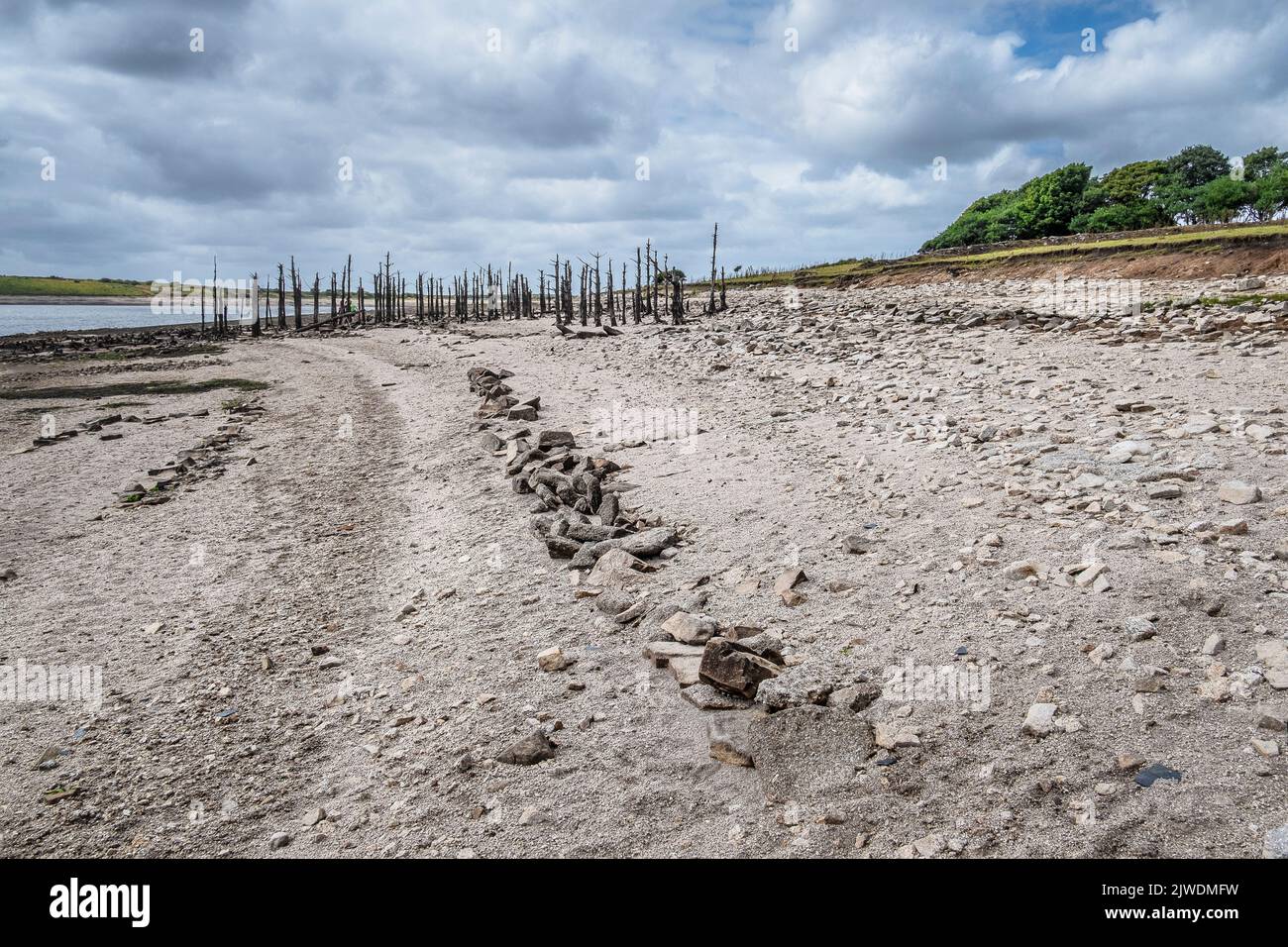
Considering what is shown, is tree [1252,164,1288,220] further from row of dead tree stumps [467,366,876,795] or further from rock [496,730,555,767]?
rock [496,730,555,767]

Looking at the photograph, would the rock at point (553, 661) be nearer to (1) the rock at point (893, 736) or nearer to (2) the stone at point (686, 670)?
(2) the stone at point (686, 670)

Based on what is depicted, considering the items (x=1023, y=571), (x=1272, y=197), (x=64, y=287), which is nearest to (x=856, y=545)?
(x=1023, y=571)

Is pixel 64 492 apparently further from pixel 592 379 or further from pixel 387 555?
pixel 592 379

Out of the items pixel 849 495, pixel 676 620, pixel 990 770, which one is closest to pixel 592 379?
pixel 849 495

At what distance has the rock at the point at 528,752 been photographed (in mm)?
4516

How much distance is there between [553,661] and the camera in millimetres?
5668

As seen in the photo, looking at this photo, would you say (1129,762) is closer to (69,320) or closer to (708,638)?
(708,638)

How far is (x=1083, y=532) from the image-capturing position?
6.00m

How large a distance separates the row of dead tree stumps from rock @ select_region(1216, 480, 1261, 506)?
351 cm

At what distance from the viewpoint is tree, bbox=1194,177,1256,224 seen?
6394 centimetres

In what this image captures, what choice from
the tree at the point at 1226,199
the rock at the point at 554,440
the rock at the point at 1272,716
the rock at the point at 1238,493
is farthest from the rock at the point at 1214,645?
the tree at the point at 1226,199

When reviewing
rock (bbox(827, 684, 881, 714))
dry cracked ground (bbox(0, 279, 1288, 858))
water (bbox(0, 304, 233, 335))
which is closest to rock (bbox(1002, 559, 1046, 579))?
dry cracked ground (bbox(0, 279, 1288, 858))
